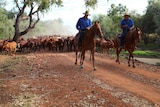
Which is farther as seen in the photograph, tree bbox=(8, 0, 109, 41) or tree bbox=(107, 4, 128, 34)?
tree bbox=(107, 4, 128, 34)

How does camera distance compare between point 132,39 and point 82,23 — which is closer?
point 82,23

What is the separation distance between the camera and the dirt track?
443 inches

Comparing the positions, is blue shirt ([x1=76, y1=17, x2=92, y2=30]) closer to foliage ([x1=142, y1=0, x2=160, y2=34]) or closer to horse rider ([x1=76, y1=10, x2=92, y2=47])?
horse rider ([x1=76, y1=10, x2=92, y2=47])

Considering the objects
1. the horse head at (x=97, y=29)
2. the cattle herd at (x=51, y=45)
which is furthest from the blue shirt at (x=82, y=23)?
the cattle herd at (x=51, y=45)

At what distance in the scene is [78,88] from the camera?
12867 millimetres

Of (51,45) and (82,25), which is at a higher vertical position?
(82,25)

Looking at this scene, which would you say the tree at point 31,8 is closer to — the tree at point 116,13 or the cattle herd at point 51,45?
the cattle herd at point 51,45

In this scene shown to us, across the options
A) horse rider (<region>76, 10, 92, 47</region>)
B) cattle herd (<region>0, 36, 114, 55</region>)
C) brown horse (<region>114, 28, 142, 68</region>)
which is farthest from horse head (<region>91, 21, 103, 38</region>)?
cattle herd (<region>0, 36, 114, 55</region>)

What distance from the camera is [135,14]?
79500 mm

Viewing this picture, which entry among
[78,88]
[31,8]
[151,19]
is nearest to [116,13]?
[151,19]

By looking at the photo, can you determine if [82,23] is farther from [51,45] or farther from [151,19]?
[151,19]

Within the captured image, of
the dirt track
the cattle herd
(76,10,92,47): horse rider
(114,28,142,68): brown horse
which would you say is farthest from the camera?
the cattle herd

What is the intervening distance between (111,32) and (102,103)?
68274 millimetres

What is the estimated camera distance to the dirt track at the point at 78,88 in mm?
11258
